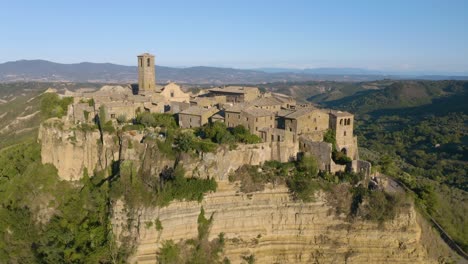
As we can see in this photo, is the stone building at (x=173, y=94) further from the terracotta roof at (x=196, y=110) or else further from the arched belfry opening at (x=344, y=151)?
the arched belfry opening at (x=344, y=151)

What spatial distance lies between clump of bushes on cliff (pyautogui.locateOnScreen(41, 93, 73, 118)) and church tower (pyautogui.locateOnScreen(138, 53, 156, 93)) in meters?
7.66

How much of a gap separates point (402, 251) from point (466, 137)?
4986cm

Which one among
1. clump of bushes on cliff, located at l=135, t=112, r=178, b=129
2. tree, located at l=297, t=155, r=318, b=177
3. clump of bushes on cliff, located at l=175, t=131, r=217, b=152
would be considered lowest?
tree, located at l=297, t=155, r=318, b=177

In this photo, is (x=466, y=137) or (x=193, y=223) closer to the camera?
(x=193, y=223)

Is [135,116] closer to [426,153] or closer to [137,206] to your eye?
[137,206]

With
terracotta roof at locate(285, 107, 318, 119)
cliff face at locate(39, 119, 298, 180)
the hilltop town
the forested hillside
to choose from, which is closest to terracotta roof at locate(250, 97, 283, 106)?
the hilltop town

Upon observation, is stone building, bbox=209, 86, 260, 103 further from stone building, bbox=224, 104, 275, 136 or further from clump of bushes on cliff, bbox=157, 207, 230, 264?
clump of bushes on cliff, bbox=157, 207, 230, 264

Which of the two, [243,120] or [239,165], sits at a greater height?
[243,120]

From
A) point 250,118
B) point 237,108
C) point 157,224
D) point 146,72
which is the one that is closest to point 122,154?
point 157,224

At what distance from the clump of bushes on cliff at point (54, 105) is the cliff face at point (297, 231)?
14514 millimetres

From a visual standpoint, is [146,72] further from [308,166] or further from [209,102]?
[308,166]

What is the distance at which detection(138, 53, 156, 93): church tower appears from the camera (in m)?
42.8

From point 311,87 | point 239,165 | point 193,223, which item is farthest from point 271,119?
point 311,87

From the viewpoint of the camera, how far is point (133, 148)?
1112 inches
